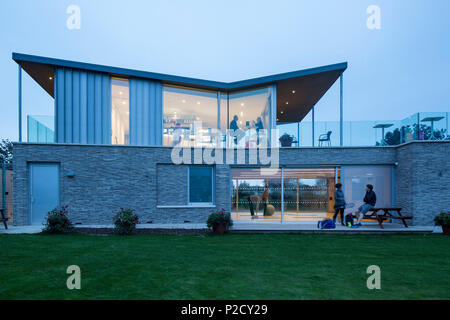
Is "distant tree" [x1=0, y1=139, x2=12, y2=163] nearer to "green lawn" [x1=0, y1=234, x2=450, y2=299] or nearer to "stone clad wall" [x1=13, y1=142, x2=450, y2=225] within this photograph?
"stone clad wall" [x1=13, y1=142, x2=450, y2=225]

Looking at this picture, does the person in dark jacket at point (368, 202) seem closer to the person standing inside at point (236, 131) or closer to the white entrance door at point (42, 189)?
the person standing inside at point (236, 131)

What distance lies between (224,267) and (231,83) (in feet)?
32.0

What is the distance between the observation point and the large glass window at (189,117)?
37.3ft

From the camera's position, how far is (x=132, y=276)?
417 cm

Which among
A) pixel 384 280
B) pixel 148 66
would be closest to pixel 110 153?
pixel 384 280

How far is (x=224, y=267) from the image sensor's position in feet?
15.5

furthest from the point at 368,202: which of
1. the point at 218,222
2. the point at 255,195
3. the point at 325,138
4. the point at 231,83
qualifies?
the point at 231,83

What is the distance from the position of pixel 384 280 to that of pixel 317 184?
291 inches

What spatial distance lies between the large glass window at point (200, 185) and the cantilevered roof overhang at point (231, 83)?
4438mm

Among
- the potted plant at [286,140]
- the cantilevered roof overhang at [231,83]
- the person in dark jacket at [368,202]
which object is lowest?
the person in dark jacket at [368,202]

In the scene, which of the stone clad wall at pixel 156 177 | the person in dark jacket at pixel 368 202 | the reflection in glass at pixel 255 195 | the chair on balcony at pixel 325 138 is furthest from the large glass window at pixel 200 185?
the person in dark jacket at pixel 368 202

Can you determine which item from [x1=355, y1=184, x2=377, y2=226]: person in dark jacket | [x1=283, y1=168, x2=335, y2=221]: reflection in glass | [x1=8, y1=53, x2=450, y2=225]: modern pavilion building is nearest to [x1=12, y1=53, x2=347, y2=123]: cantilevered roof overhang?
[x1=8, y1=53, x2=450, y2=225]: modern pavilion building

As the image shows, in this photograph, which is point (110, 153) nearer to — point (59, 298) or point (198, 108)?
point (198, 108)

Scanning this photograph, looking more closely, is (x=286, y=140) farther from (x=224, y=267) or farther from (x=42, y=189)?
(x=42, y=189)
